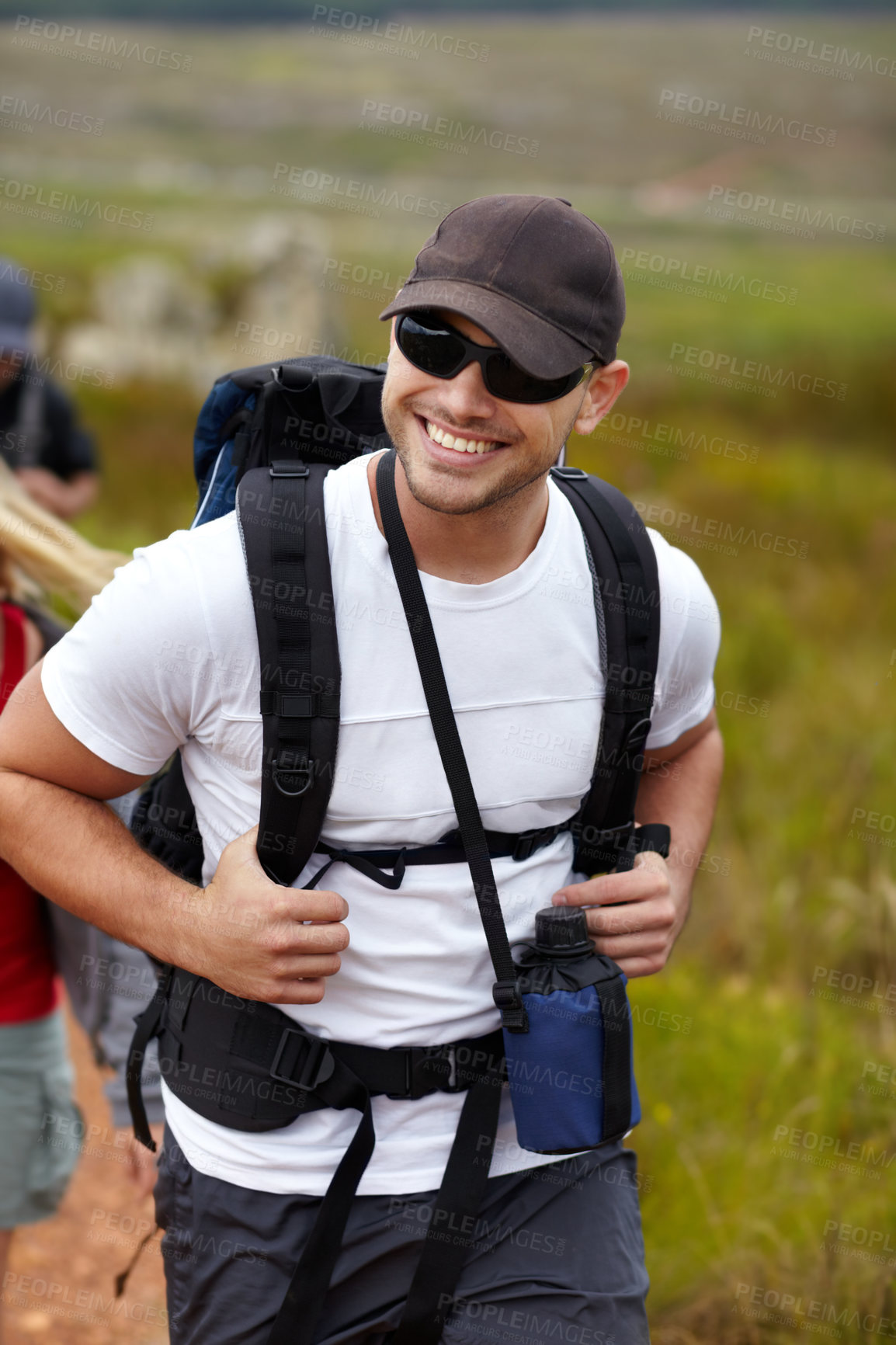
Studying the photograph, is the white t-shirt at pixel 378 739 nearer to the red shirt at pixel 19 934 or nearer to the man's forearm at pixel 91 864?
the man's forearm at pixel 91 864

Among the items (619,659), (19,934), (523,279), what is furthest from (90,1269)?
(523,279)

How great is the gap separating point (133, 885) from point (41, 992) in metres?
0.97

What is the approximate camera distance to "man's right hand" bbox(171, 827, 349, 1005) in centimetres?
177

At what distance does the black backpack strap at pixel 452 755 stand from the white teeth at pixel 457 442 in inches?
5.0

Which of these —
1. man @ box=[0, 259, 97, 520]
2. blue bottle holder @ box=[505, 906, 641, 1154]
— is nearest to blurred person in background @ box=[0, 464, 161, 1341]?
blue bottle holder @ box=[505, 906, 641, 1154]

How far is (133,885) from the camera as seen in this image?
6.23ft

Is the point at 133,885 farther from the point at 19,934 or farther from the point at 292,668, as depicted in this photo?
the point at 19,934

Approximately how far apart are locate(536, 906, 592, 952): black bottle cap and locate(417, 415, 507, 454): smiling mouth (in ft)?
2.50

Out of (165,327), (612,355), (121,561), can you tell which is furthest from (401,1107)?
(165,327)

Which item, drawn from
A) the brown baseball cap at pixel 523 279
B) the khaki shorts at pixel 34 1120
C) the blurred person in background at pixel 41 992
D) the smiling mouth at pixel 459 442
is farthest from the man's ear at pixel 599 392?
the khaki shorts at pixel 34 1120

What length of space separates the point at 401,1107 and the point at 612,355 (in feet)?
4.28

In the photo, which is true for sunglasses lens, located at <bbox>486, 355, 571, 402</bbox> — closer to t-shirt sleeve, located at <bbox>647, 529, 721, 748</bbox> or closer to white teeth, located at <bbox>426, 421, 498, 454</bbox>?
white teeth, located at <bbox>426, 421, 498, 454</bbox>

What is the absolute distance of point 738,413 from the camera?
13156 mm

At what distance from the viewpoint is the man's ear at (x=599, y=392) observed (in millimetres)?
2008
